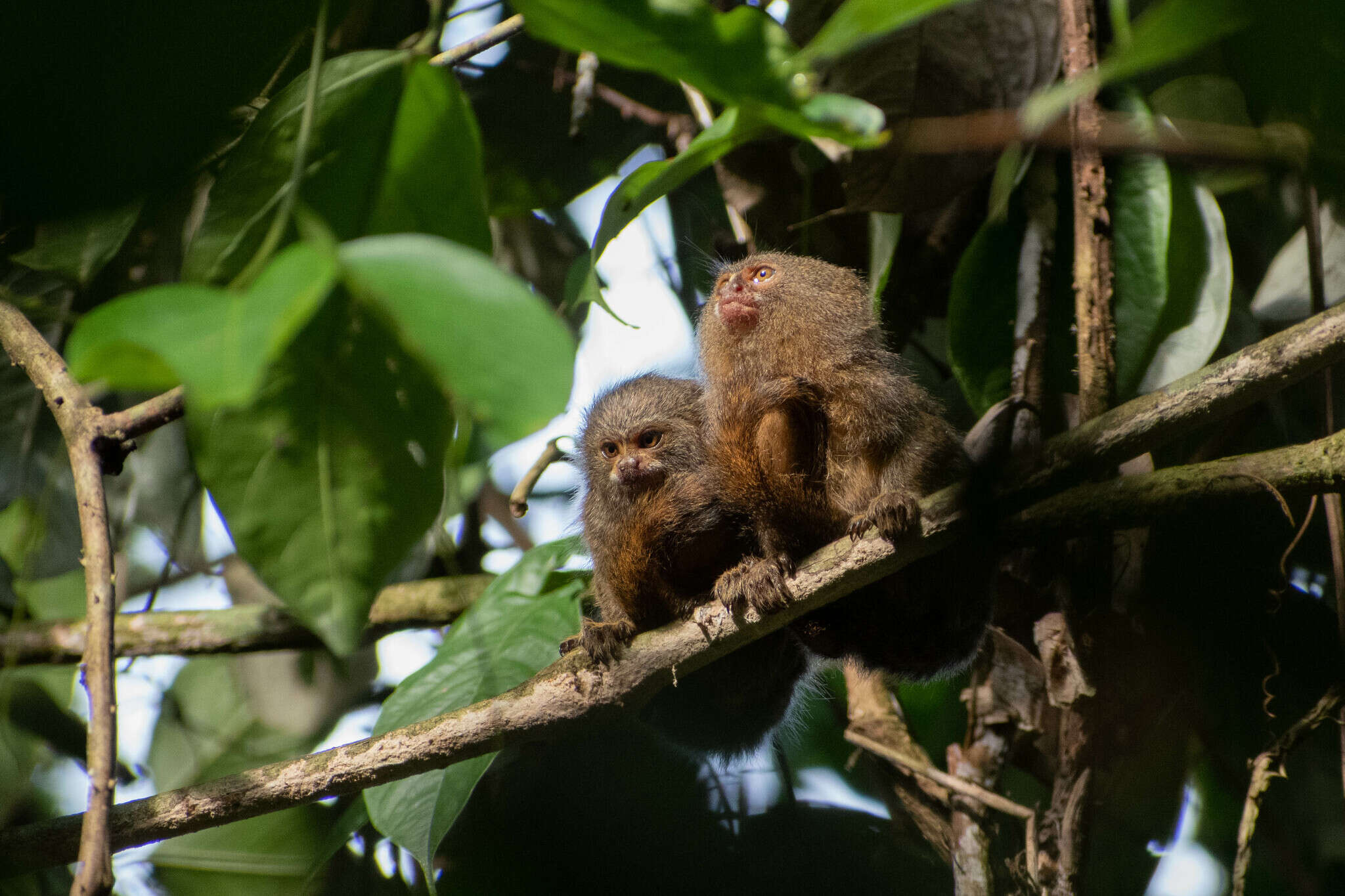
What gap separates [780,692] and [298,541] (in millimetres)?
1619

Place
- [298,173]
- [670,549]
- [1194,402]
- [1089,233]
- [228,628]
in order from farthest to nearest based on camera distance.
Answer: [228,628] < [1089,233] < [670,549] < [1194,402] < [298,173]

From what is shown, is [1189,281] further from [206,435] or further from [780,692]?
[206,435]

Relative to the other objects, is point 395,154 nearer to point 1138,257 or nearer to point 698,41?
point 698,41

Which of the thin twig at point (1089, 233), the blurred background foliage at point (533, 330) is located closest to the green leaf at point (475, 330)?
the blurred background foliage at point (533, 330)

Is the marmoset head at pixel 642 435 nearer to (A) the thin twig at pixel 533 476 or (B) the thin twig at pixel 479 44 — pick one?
(A) the thin twig at pixel 533 476

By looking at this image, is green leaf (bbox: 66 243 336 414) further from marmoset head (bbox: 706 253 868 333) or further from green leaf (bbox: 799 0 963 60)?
marmoset head (bbox: 706 253 868 333)

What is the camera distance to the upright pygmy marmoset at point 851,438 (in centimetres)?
214

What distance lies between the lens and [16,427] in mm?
3086

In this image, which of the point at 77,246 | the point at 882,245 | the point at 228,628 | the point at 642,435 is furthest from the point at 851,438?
the point at 228,628

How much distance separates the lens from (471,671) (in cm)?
250

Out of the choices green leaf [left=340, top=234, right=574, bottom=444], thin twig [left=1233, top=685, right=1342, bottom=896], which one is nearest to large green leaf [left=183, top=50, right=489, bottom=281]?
green leaf [left=340, top=234, right=574, bottom=444]

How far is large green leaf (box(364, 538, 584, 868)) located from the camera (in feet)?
7.10

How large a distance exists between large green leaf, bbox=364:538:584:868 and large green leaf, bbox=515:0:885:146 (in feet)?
5.45

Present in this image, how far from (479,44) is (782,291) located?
87cm
